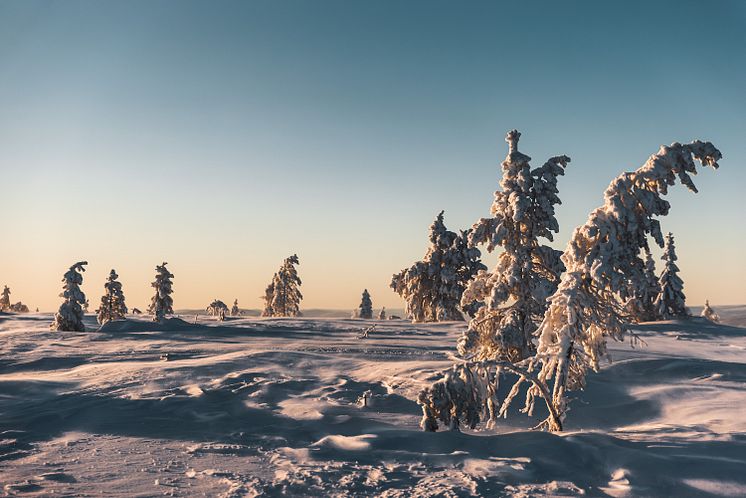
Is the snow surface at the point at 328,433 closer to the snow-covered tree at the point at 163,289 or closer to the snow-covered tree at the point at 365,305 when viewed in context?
the snow-covered tree at the point at 163,289

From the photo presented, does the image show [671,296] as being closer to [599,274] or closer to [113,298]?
[599,274]

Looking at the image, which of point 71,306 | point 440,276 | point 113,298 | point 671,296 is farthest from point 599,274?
point 113,298

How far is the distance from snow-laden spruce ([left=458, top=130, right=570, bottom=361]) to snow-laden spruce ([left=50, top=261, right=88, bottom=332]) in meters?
27.2

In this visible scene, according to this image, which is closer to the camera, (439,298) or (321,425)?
(321,425)

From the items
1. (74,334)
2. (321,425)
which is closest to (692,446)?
(321,425)

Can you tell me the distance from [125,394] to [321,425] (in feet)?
19.6

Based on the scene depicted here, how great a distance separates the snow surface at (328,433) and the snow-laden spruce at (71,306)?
12.2 meters

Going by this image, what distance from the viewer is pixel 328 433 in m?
10.6

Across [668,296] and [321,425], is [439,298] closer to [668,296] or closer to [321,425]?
[668,296]

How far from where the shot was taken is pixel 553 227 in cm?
1761

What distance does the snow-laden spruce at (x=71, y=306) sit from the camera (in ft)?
108

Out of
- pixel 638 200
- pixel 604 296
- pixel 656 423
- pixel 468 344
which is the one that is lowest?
pixel 656 423

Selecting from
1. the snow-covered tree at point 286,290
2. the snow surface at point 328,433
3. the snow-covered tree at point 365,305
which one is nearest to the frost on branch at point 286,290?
the snow-covered tree at point 286,290

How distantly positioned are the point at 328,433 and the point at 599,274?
6.06 m
